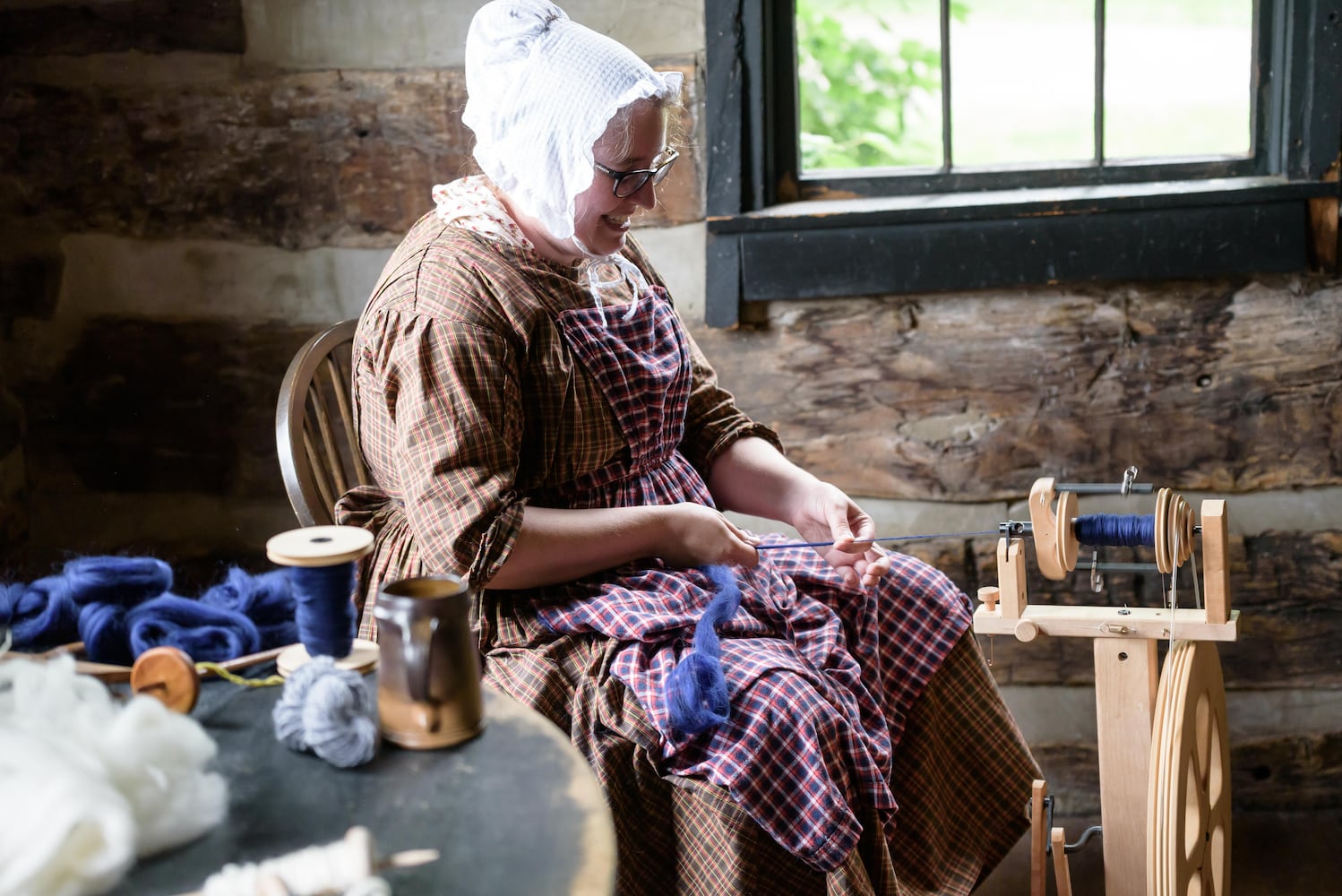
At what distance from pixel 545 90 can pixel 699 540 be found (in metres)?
0.60

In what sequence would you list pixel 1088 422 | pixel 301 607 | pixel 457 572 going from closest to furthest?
pixel 301 607 → pixel 457 572 → pixel 1088 422

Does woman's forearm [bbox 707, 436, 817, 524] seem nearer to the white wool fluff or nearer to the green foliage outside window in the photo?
the green foliage outside window

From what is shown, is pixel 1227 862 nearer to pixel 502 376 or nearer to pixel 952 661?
pixel 952 661

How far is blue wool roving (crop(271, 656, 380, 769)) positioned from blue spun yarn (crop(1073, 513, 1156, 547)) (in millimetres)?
940

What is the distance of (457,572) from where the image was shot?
4.90ft

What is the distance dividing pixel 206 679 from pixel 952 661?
1.00 m

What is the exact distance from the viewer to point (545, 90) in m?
1.58

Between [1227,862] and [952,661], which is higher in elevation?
[952,661]

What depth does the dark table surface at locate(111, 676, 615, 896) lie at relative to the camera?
855 millimetres

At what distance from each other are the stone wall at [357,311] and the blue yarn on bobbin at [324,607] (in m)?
1.36

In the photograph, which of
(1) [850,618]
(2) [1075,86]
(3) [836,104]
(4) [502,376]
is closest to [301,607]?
(4) [502,376]

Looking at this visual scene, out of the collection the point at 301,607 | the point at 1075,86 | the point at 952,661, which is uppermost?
the point at 1075,86

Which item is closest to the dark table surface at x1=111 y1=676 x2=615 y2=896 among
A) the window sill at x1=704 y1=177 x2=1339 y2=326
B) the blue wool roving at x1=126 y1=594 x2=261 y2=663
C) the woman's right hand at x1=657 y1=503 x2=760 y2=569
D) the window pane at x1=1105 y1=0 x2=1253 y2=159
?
the blue wool roving at x1=126 y1=594 x2=261 y2=663

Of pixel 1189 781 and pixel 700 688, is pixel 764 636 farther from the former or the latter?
pixel 1189 781
